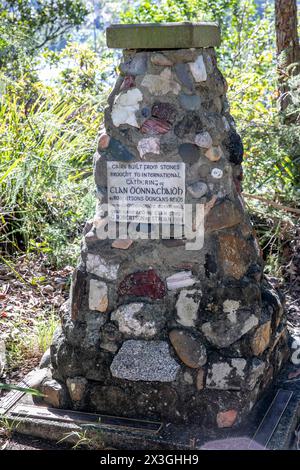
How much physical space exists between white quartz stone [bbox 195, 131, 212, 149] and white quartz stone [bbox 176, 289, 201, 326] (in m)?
0.74

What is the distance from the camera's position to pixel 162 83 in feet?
11.5

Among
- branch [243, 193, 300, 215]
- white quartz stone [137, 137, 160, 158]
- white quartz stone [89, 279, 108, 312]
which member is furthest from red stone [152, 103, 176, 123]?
branch [243, 193, 300, 215]

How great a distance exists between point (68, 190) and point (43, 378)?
2.22 m

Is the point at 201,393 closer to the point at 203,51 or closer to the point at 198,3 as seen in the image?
the point at 203,51

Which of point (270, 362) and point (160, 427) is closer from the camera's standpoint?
point (160, 427)

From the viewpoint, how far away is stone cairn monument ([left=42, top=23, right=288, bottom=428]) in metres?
3.53

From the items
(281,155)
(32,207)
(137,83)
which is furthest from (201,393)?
(281,155)

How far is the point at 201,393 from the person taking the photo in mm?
3617

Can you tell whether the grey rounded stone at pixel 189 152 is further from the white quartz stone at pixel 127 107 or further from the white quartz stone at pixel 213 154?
the white quartz stone at pixel 127 107

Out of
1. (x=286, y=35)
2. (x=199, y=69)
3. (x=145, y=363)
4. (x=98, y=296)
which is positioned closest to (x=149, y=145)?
(x=199, y=69)

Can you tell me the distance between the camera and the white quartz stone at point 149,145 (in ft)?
11.7

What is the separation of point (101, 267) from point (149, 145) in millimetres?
685
